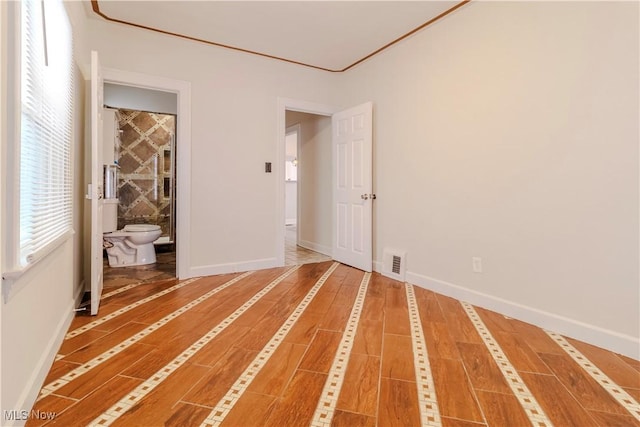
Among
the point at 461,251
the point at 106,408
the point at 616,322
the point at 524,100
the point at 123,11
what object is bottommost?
the point at 106,408

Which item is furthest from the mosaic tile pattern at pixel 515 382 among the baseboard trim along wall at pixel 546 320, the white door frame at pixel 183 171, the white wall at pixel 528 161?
the white door frame at pixel 183 171

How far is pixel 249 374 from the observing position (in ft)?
5.55

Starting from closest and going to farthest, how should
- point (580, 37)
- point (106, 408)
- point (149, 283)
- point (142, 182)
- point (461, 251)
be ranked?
1. point (106, 408)
2. point (580, 37)
3. point (461, 251)
4. point (149, 283)
5. point (142, 182)

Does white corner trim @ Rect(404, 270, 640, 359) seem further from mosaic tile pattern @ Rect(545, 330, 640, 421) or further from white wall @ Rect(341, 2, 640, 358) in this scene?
mosaic tile pattern @ Rect(545, 330, 640, 421)

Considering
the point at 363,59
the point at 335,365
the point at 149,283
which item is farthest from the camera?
the point at 363,59

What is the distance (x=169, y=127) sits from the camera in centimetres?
545

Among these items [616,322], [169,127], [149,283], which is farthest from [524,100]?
[169,127]

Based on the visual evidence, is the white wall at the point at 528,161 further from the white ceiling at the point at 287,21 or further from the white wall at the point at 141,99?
the white wall at the point at 141,99

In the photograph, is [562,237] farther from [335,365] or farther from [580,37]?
[335,365]

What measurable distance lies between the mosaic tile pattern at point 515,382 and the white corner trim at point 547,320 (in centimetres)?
30

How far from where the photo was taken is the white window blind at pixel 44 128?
131 centimetres

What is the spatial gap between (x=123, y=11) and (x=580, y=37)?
351cm

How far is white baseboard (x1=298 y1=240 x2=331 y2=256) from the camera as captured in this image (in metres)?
4.78

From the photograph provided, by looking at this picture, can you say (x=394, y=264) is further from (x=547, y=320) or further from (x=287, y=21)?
(x=287, y=21)
